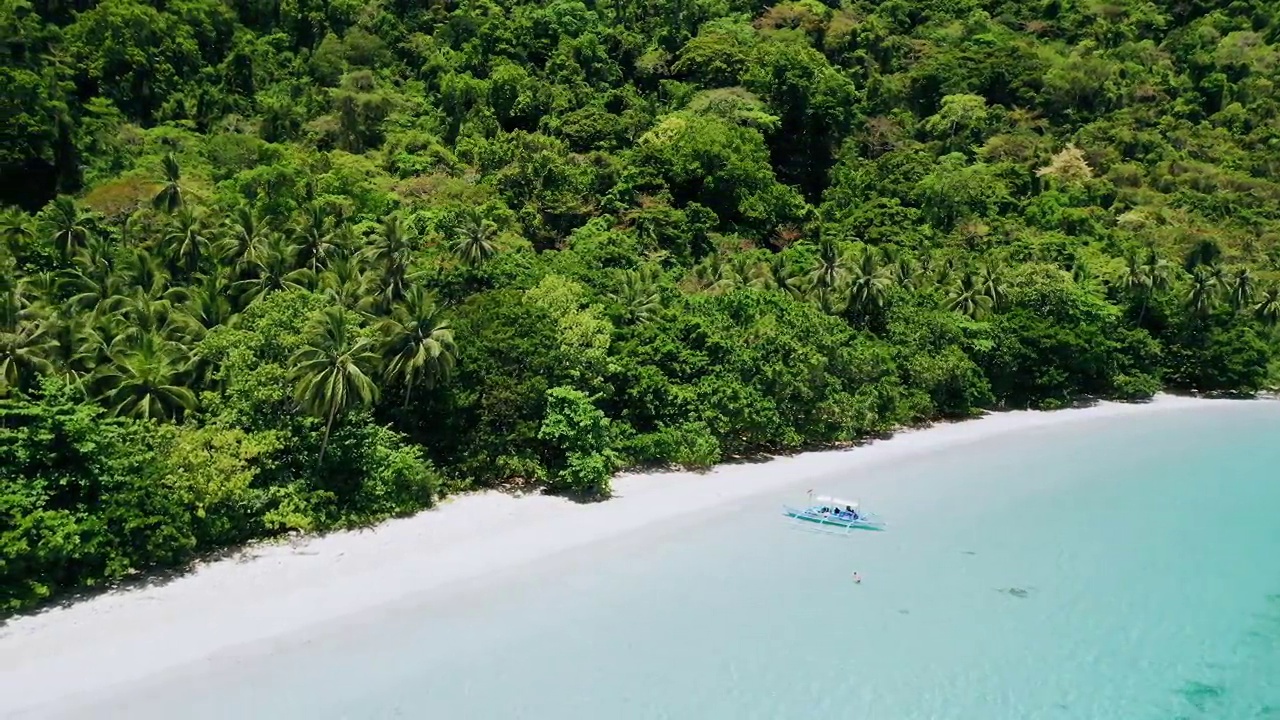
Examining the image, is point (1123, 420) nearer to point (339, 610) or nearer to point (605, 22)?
point (339, 610)

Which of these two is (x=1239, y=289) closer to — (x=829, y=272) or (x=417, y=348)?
(x=829, y=272)

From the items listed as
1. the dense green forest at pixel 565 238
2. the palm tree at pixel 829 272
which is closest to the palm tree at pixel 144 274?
the dense green forest at pixel 565 238


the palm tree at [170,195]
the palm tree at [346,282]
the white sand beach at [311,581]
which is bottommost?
the white sand beach at [311,581]

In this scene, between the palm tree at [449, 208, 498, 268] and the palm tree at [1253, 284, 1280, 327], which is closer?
the palm tree at [449, 208, 498, 268]

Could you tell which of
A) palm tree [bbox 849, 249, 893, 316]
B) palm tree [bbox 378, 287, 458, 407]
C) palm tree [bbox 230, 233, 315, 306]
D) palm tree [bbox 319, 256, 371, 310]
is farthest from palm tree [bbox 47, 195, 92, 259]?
palm tree [bbox 849, 249, 893, 316]

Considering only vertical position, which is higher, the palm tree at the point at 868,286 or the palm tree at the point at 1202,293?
the palm tree at the point at 868,286

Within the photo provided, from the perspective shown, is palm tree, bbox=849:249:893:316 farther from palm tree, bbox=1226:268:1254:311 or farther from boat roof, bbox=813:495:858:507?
palm tree, bbox=1226:268:1254:311

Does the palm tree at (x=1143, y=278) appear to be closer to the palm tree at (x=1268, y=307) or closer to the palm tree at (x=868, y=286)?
the palm tree at (x=1268, y=307)
